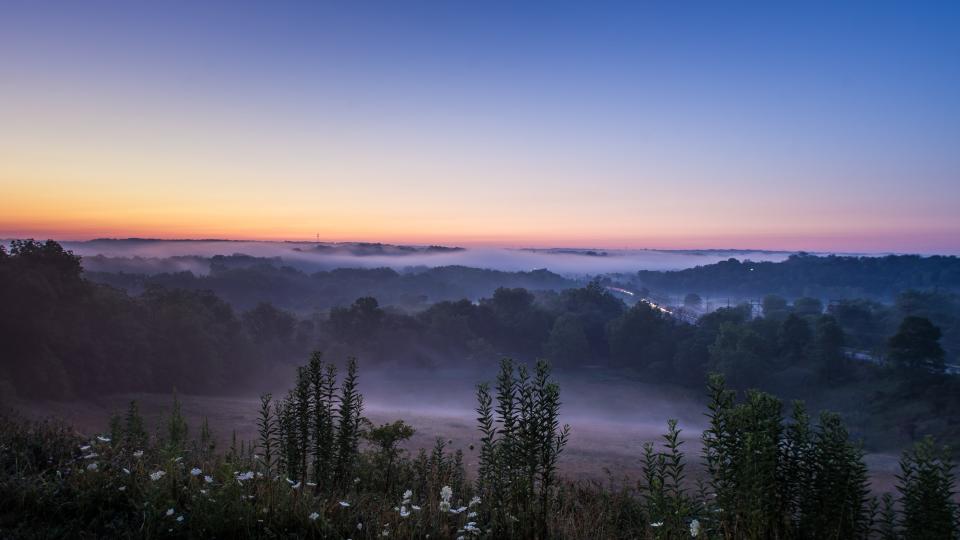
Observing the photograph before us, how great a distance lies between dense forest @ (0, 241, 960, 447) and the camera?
40.2m

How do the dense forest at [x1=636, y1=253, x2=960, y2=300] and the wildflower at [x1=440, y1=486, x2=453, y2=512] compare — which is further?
the dense forest at [x1=636, y1=253, x2=960, y2=300]

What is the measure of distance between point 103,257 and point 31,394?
117939mm

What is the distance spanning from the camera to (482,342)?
263 feet

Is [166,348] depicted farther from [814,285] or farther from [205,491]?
[814,285]

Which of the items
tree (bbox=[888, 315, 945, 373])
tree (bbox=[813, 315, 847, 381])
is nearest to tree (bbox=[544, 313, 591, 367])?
tree (bbox=[813, 315, 847, 381])

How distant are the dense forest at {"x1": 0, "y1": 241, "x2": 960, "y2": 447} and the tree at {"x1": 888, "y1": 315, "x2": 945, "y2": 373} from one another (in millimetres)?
147

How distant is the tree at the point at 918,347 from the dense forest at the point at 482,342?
5.8 inches

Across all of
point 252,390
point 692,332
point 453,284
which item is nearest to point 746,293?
point 453,284

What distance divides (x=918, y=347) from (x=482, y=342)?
52891 mm

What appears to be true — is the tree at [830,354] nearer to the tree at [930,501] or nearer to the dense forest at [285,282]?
the tree at [930,501]

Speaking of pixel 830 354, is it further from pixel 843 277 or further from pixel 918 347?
pixel 843 277

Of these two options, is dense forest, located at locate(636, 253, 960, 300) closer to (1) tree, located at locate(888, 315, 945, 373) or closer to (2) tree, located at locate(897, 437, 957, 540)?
(1) tree, located at locate(888, 315, 945, 373)

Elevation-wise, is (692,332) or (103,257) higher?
(103,257)

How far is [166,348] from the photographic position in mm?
48469
